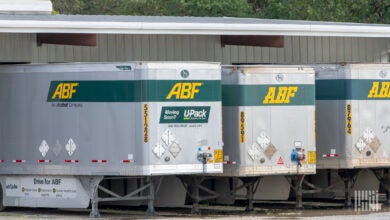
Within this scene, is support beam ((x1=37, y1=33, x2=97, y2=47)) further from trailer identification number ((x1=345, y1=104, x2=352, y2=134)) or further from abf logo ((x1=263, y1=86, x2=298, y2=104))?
trailer identification number ((x1=345, y1=104, x2=352, y2=134))

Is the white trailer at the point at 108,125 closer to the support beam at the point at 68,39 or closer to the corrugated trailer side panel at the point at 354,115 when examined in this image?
the support beam at the point at 68,39

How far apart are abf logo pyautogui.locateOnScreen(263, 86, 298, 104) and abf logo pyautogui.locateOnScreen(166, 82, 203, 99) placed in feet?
6.51

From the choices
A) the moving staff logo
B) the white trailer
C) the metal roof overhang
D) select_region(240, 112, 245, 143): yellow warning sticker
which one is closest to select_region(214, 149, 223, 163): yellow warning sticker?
the white trailer

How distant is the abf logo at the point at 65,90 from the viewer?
2833cm

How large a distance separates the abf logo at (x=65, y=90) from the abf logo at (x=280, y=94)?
4.36 metres

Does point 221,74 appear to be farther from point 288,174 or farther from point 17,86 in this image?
point 17,86

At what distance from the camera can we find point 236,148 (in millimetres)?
29125

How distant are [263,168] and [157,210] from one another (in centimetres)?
342

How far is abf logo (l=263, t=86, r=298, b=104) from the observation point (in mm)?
29166

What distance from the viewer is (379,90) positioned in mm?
30891

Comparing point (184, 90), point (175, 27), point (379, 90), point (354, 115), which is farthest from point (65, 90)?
point (379, 90)

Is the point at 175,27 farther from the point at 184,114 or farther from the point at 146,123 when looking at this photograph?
the point at 146,123

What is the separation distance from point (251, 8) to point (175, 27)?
1647 inches

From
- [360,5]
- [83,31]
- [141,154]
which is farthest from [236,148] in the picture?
[360,5]
